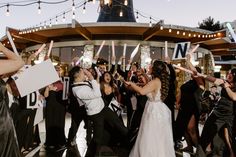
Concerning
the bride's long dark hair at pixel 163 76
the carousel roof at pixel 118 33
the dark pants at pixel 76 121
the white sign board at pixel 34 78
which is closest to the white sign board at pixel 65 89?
the dark pants at pixel 76 121

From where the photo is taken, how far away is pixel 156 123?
247 inches

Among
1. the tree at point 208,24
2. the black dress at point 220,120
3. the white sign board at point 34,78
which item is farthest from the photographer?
the tree at point 208,24

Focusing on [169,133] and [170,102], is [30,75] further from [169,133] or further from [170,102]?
[170,102]

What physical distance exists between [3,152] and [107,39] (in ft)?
75.7

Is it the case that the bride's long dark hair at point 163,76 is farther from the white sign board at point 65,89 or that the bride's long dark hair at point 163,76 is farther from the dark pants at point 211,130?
the white sign board at point 65,89

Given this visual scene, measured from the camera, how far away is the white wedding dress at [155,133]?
20.4 ft

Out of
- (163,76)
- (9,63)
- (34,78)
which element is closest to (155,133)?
(163,76)

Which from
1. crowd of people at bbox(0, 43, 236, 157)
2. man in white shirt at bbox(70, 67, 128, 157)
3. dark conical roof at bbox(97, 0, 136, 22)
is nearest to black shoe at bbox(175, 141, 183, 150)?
crowd of people at bbox(0, 43, 236, 157)

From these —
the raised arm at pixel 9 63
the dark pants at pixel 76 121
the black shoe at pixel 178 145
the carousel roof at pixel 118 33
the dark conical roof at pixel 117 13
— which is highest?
the dark conical roof at pixel 117 13

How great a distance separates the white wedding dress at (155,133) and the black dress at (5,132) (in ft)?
9.89

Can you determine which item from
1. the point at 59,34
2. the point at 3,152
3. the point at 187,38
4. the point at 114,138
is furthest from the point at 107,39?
the point at 3,152

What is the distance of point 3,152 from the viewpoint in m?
3.44

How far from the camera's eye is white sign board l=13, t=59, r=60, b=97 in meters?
5.83

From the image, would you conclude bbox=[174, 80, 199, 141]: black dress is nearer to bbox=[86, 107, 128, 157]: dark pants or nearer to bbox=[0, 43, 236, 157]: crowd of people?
bbox=[0, 43, 236, 157]: crowd of people
